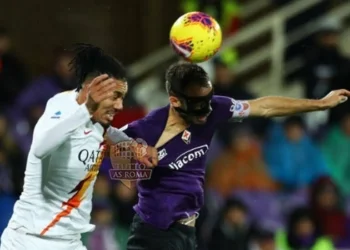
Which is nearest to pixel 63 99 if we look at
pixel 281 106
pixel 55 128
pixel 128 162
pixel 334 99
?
pixel 55 128

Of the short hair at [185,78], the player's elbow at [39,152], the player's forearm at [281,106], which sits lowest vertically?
the player's elbow at [39,152]

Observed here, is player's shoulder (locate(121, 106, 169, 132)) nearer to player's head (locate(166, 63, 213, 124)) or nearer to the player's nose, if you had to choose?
player's head (locate(166, 63, 213, 124))

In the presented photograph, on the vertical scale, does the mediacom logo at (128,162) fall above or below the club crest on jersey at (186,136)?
below

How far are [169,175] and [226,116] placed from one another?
1.53 ft

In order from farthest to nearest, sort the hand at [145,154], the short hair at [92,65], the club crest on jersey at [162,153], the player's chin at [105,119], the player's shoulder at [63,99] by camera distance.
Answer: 1. the club crest on jersey at [162,153]
2. the hand at [145,154]
3. the short hair at [92,65]
4. the player's chin at [105,119]
5. the player's shoulder at [63,99]

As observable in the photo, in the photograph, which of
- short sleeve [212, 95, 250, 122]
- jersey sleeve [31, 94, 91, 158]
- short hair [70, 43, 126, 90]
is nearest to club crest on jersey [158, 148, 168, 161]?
short sleeve [212, 95, 250, 122]

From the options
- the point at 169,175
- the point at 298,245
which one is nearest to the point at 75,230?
the point at 169,175

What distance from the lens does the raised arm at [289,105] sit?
5.44 metres

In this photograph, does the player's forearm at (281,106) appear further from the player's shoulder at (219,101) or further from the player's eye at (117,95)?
the player's eye at (117,95)

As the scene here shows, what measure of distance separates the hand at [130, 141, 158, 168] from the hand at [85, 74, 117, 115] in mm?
577

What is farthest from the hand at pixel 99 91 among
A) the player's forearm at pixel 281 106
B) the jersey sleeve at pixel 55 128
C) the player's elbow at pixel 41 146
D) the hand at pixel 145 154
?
the player's forearm at pixel 281 106

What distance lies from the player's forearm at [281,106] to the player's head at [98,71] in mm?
852

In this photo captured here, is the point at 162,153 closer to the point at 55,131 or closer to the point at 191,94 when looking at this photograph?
the point at 191,94

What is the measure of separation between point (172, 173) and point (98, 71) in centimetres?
73
